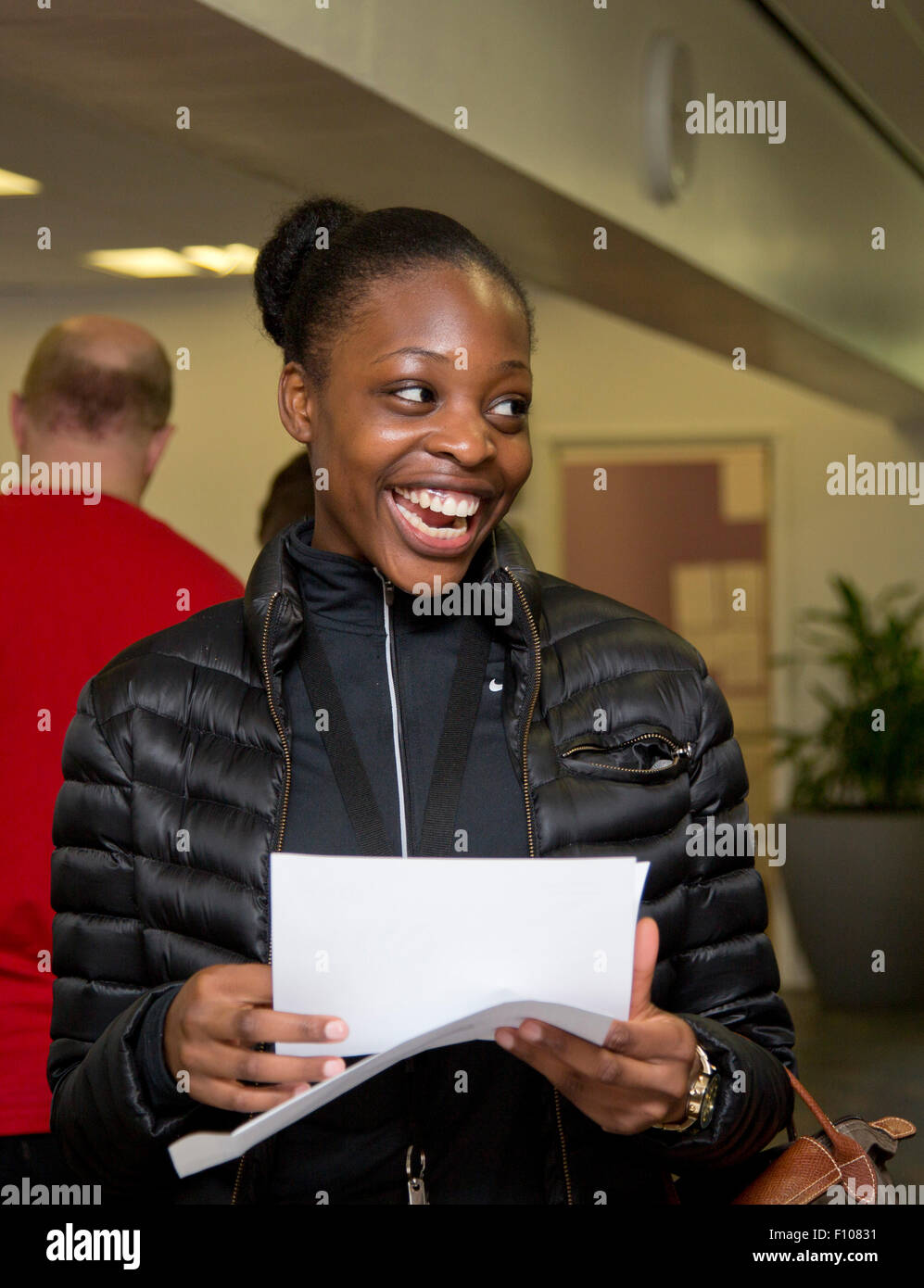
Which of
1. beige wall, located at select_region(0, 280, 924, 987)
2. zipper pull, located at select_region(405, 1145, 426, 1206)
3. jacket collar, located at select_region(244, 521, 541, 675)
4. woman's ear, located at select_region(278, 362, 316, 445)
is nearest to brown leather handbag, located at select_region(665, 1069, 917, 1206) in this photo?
zipper pull, located at select_region(405, 1145, 426, 1206)

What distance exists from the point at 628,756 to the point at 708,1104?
33cm

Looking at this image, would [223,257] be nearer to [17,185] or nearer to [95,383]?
[17,185]

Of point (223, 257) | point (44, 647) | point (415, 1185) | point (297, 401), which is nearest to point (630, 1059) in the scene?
point (415, 1185)

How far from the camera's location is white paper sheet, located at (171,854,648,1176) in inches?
40.7

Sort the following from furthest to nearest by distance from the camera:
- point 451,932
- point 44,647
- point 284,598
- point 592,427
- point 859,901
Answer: point 592,427 → point 859,901 → point 44,647 → point 284,598 → point 451,932

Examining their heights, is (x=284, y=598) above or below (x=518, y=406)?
below

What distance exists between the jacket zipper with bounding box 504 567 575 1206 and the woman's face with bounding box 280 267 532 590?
7cm

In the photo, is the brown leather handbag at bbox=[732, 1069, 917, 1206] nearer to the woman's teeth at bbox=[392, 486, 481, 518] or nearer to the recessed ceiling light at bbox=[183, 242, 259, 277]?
the woman's teeth at bbox=[392, 486, 481, 518]

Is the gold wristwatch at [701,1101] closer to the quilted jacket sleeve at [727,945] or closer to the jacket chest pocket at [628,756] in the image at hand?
the quilted jacket sleeve at [727,945]

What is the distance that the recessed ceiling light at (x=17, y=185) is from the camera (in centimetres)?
465

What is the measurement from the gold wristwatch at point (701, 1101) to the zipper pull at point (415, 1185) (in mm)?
216

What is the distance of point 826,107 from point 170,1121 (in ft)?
15.2

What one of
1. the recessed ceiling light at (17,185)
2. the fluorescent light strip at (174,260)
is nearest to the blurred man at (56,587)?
the recessed ceiling light at (17,185)

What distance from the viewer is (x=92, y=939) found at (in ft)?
4.51
